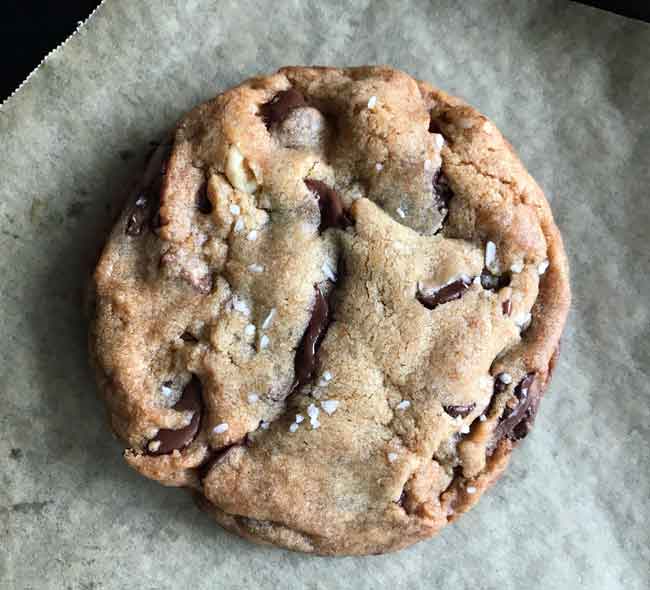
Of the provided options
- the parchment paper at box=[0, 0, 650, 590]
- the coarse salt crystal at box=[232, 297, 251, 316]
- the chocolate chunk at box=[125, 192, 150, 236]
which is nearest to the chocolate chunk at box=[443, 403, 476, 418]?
the parchment paper at box=[0, 0, 650, 590]

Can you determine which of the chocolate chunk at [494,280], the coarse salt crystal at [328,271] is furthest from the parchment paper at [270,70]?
the coarse salt crystal at [328,271]

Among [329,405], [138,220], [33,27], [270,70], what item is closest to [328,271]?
[329,405]

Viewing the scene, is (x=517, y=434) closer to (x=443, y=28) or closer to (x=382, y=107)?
(x=382, y=107)

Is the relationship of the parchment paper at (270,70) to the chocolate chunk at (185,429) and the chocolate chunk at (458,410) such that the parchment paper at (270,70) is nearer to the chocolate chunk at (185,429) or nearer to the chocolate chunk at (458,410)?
the chocolate chunk at (185,429)

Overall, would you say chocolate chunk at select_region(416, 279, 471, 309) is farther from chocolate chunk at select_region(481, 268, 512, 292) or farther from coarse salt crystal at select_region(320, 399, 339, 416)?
coarse salt crystal at select_region(320, 399, 339, 416)

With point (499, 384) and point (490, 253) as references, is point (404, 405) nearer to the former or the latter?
point (499, 384)

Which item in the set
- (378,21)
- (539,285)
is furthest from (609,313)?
(378,21)
